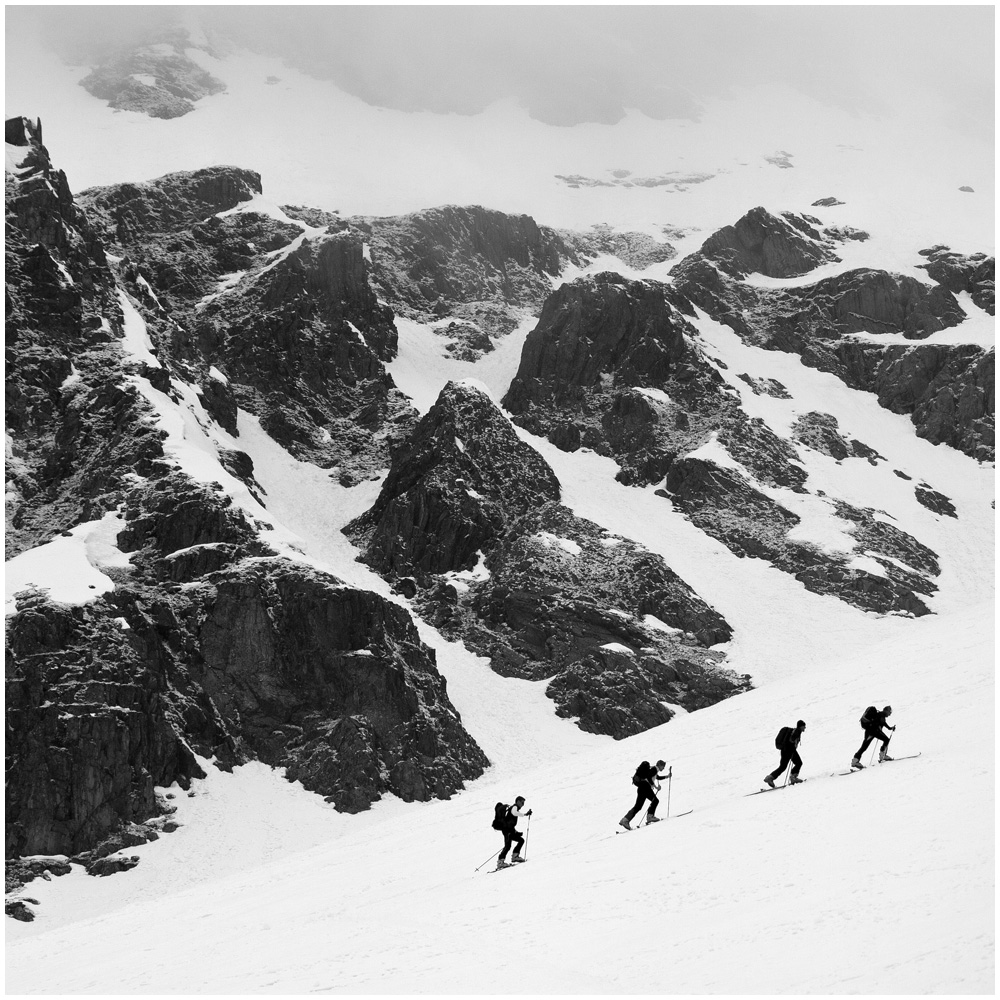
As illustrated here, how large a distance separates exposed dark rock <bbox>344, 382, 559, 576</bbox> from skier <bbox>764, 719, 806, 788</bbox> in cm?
9337

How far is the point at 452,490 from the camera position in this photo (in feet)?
410

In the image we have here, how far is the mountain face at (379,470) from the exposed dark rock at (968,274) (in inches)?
21.2

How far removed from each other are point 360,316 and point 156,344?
36492 mm

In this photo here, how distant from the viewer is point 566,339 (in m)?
157

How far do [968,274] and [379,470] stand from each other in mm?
99754

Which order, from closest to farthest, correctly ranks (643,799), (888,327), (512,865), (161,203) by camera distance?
(512,865), (643,799), (161,203), (888,327)

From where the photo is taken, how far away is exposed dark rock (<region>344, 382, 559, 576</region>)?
122m

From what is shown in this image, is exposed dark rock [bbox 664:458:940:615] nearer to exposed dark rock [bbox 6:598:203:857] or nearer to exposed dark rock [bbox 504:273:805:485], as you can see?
exposed dark rock [bbox 504:273:805:485]

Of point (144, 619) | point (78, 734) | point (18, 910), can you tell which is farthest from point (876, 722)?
point (144, 619)

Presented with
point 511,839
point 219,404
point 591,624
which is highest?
point 219,404

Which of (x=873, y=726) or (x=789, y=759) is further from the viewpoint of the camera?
(x=789, y=759)

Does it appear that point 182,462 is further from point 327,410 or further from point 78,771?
point 327,410

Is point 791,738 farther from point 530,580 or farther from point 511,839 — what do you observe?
point 530,580

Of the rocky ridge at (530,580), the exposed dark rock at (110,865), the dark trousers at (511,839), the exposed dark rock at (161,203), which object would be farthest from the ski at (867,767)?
the exposed dark rock at (161,203)
